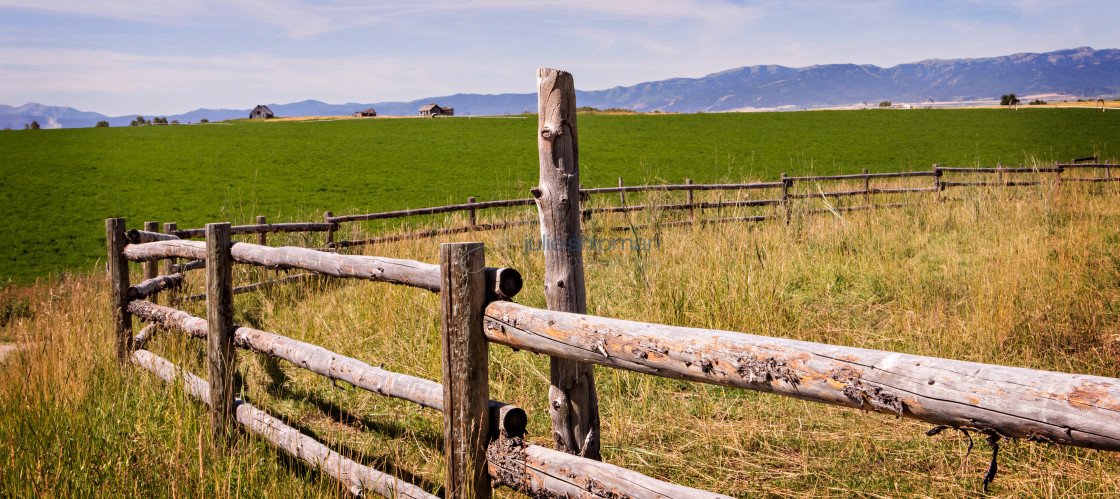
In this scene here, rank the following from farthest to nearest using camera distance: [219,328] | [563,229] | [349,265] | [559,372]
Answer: [219,328] → [349,265] → [563,229] → [559,372]

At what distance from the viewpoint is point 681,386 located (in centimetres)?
428

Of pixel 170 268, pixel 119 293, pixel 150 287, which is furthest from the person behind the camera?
pixel 170 268

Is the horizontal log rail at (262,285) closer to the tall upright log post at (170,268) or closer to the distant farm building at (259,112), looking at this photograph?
the tall upright log post at (170,268)

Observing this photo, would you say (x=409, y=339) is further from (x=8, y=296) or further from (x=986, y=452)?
(x=8, y=296)

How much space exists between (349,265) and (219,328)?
3.86 feet

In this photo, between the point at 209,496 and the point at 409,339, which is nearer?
the point at 209,496

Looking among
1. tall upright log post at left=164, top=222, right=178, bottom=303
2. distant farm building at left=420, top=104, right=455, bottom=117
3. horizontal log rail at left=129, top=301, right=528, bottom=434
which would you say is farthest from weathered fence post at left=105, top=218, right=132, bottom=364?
distant farm building at left=420, top=104, right=455, bottom=117

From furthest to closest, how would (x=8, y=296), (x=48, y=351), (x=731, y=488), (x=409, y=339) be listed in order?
(x=8, y=296) < (x=409, y=339) < (x=48, y=351) < (x=731, y=488)

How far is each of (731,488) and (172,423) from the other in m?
2.94

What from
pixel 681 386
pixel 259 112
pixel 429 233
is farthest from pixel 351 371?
pixel 259 112

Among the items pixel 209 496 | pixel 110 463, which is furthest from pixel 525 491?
pixel 110 463

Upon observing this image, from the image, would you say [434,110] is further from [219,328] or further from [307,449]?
[307,449]

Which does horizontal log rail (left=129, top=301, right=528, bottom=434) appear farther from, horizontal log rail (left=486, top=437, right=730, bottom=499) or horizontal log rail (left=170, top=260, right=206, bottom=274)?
horizontal log rail (left=170, top=260, right=206, bottom=274)

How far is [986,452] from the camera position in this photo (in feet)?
10.3
